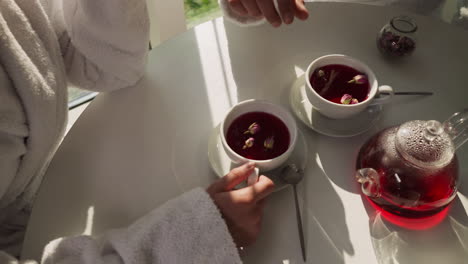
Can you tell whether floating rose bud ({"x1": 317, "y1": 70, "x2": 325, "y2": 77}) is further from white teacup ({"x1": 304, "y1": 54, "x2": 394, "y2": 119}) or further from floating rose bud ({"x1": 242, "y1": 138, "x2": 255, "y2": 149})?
floating rose bud ({"x1": 242, "y1": 138, "x2": 255, "y2": 149})

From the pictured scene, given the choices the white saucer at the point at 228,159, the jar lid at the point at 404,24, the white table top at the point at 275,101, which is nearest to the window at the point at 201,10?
the white table top at the point at 275,101

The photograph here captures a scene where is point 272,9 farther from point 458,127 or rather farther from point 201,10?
point 201,10

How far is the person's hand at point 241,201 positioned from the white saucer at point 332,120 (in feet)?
0.44

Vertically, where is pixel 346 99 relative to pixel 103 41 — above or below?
below

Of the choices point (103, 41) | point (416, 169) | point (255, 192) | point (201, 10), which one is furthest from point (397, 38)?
point (201, 10)

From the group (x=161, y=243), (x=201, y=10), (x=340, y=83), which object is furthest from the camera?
(x=201, y=10)

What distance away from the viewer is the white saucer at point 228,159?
0.55 metres

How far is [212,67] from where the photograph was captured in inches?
26.7

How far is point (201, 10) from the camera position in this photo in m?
1.42

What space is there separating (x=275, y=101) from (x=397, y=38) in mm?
233

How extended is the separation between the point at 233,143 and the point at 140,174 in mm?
140

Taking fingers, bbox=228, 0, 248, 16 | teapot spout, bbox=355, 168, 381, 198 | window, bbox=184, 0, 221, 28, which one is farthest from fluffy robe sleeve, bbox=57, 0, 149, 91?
window, bbox=184, 0, 221, 28

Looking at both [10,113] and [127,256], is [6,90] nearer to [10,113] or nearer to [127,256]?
[10,113]

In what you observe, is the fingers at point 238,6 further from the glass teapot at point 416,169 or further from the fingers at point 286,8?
the glass teapot at point 416,169
